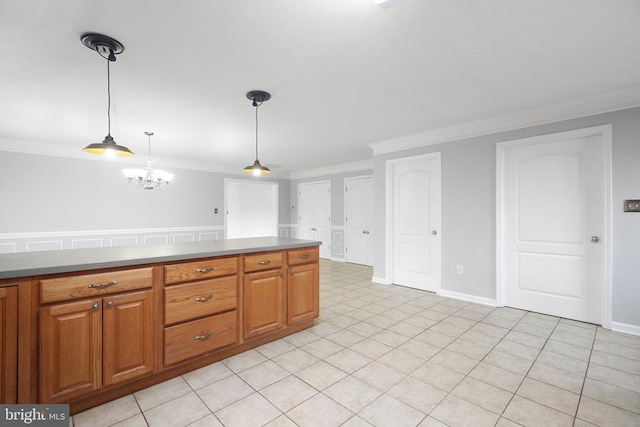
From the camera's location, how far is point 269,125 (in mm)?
3857

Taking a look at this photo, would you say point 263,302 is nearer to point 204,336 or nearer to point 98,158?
point 204,336

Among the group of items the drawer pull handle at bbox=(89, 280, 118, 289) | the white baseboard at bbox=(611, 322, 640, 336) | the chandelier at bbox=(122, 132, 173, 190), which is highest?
the chandelier at bbox=(122, 132, 173, 190)

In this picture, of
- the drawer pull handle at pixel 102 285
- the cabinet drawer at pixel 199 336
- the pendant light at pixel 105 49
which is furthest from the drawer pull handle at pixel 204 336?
the pendant light at pixel 105 49

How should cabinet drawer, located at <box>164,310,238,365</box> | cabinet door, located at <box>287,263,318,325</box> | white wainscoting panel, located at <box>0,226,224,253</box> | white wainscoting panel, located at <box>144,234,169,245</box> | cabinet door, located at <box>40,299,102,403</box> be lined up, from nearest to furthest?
cabinet door, located at <box>40,299,102,403</box> → cabinet drawer, located at <box>164,310,238,365</box> → cabinet door, located at <box>287,263,318,325</box> → white wainscoting panel, located at <box>0,226,224,253</box> → white wainscoting panel, located at <box>144,234,169,245</box>

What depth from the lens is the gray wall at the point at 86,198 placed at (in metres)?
4.49

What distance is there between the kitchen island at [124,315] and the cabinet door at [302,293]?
0.08m

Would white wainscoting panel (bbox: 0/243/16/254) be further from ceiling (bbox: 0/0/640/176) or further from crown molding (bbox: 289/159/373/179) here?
crown molding (bbox: 289/159/373/179)

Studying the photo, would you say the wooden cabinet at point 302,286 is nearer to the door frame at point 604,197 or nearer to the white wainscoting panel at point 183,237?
the door frame at point 604,197

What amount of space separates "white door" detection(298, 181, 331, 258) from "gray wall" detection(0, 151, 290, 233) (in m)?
2.51

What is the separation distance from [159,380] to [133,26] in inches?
92.8

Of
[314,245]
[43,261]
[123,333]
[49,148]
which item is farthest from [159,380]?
[49,148]

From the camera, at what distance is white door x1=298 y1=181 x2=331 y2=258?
7336 millimetres

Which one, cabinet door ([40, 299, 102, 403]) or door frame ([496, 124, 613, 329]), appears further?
door frame ([496, 124, 613, 329])

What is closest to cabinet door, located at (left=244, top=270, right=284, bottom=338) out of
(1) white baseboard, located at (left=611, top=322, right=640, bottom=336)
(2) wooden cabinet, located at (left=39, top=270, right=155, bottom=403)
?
(2) wooden cabinet, located at (left=39, top=270, right=155, bottom=403)
